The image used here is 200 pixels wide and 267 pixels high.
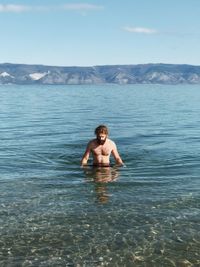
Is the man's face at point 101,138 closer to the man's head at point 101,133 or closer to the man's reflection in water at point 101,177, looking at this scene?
the man's head at point 101,133

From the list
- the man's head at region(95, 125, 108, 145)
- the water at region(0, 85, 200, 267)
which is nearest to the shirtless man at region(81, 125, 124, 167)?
the man's head at region(95, 125, 108, 145)

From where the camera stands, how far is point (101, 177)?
1752 cm

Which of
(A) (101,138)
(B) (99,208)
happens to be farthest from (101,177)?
(B) (99,208)

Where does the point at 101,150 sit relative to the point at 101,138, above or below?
below

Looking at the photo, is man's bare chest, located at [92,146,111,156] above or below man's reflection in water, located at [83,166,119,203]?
above

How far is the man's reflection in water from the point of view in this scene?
15.0 meters

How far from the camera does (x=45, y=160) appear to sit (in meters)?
21.9

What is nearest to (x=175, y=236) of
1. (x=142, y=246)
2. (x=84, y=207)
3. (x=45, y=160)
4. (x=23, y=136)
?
(x=142, y=246)

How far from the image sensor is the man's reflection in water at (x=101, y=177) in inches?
591

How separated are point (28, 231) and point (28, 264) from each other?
1901mm

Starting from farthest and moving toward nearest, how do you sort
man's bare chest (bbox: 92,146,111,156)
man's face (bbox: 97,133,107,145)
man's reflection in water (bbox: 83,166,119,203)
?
man's bare chest (bbox: 92,146,111,156) < man's face (bbox: 97,133,107,145) < man's reflection in water (bbox: 83,166,119,203)

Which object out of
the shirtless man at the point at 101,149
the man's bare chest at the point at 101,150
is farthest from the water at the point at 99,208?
the man's bare chest at the point at 101,150

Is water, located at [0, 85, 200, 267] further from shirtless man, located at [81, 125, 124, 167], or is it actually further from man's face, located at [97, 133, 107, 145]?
man's face, located at [97, 133, 107, 145]

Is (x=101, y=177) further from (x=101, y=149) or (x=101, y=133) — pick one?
(x=101, y=133)
